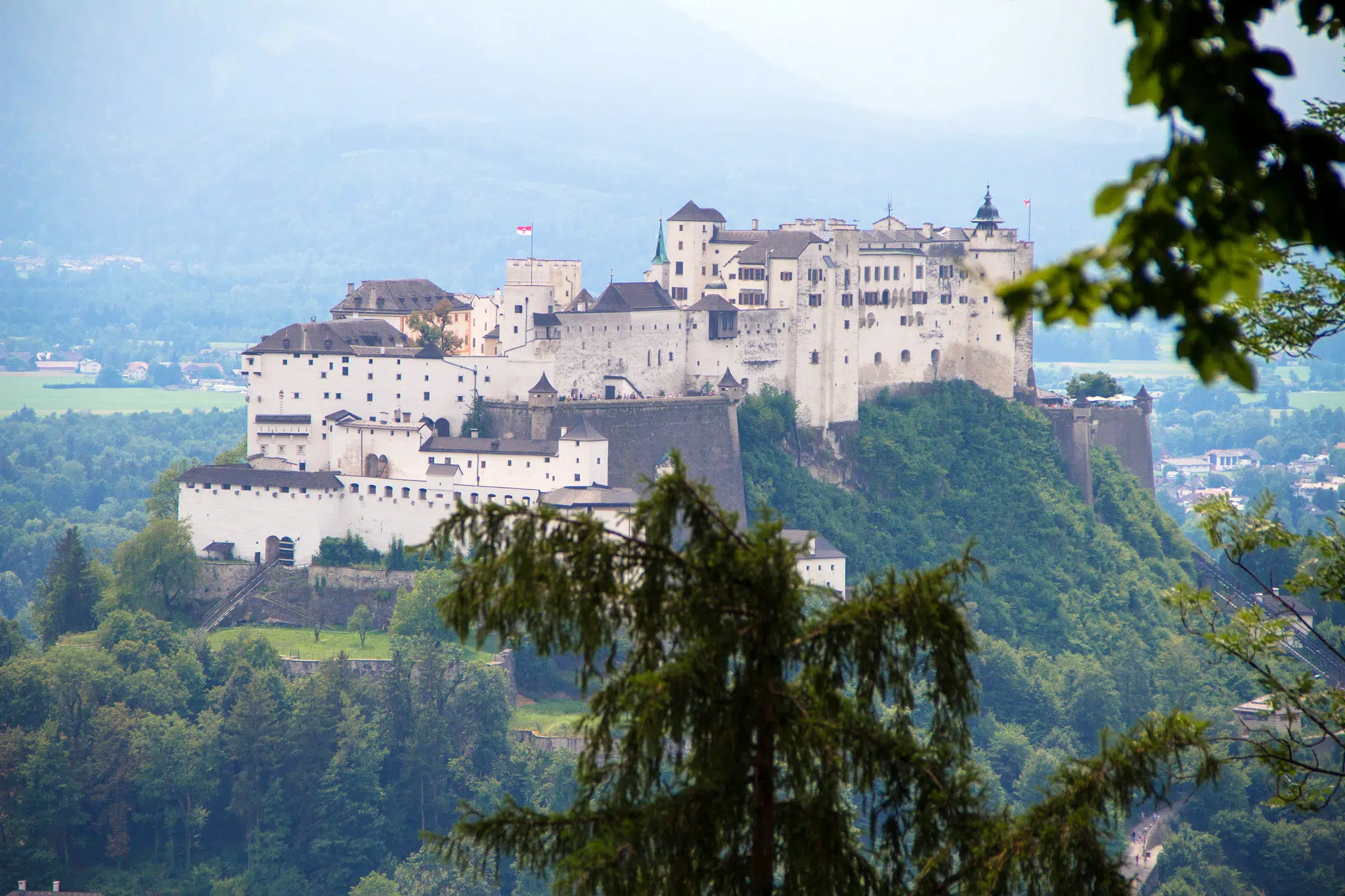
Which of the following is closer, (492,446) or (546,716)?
(492,446)

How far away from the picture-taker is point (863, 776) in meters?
9.59

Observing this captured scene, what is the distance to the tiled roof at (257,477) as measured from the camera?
55.3m

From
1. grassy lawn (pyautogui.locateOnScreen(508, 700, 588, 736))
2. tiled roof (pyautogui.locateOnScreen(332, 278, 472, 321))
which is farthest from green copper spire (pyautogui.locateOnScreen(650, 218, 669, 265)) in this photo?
grassy lawn (pyautogui.locateOnScreen(508, 700, 588, 736))

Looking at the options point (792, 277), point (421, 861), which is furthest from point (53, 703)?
point (792, 277)

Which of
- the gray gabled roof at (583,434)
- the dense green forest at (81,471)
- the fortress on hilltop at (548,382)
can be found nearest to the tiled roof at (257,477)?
the fortress on hilltop at (548,382)

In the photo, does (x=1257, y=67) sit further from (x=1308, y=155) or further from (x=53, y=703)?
(x=53, y=703)

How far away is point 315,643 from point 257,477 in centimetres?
546

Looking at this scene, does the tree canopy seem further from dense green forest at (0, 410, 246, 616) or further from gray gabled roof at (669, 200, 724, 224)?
dense green forest at (0, 410, 246, 616)

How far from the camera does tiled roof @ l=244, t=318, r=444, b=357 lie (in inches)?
2221

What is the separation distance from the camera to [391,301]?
6356 cm

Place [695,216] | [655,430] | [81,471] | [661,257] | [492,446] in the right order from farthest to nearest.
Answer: [81,471] → [661,257] → [695,216] → [655,430] → [492,446]

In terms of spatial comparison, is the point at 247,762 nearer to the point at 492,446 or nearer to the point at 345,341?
the point at 492,446

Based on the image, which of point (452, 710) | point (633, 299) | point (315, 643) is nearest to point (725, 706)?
point (452, 710)

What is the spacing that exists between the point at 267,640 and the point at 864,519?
20997mm
